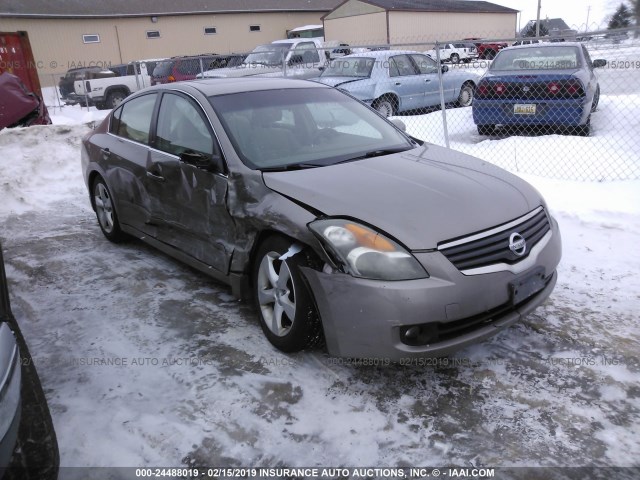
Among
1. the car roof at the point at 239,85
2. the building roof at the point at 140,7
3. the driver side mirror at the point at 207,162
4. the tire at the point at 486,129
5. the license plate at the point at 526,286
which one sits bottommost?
the tire at the point at 486,129

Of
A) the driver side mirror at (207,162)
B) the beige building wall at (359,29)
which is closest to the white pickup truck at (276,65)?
the driver side mirror at (207,162)

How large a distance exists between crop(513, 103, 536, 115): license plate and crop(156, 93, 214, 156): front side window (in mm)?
5589

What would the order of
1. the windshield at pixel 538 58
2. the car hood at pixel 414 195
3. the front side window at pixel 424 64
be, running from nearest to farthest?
1. the car hood at pixel 414 195
2. the windshield at pixel 538 58
3. the front side window at pixel 424 64

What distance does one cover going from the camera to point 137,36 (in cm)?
3362

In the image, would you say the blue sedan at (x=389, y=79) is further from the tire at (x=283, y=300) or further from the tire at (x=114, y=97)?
the tire at (x=114, y=97)

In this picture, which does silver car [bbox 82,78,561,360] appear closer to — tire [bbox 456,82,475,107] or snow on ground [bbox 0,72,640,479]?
snow on ground [bbox 0,72,640,479]

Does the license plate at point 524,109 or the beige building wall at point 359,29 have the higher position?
the beige building wall at point 359,29

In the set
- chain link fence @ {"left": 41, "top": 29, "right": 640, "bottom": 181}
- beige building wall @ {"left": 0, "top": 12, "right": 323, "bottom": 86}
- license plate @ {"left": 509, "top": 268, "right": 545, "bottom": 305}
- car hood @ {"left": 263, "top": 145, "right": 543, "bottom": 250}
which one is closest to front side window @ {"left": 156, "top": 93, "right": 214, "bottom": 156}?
car hood @ {"left": 263, "top": 145, "right": 543, "bottom": 250}

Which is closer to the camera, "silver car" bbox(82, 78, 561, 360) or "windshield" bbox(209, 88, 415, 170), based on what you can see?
"silver car" bbox(82, 78, 561, 360)

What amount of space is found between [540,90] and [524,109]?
1.10ft

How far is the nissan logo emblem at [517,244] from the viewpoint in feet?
9.66

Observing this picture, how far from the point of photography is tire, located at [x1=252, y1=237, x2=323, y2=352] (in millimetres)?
3021

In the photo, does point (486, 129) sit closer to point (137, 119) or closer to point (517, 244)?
point (137, 119)

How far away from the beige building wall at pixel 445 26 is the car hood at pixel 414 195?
32389mm
